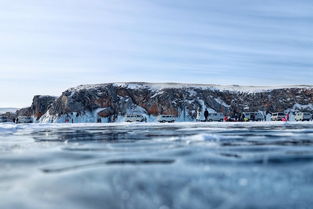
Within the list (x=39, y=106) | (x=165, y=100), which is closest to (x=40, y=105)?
(x=39, y=106)

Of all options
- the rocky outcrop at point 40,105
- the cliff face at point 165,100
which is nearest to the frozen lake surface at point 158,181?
the cliff face at point 165,100

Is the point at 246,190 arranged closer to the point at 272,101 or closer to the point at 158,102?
the point at 158,102

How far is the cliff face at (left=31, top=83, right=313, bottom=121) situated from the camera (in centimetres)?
8019

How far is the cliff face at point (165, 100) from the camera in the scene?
263 ft

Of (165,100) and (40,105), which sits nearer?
(165,100)

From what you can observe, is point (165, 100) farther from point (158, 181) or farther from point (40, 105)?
point (158, 181)

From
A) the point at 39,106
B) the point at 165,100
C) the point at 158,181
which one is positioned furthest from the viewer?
the point at 39,106

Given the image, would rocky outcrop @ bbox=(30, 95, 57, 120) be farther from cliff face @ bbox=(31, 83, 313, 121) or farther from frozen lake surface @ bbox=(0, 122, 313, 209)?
frozen lake surface @ bbox=(0, 122, 313, 209)

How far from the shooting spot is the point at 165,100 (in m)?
81.9

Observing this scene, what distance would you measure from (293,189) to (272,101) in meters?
85.3

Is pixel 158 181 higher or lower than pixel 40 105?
lower

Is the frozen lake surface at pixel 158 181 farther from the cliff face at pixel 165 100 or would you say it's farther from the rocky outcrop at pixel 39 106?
the rocky outcrop at pixel 39 106

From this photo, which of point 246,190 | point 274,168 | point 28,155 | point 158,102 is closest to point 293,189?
point 246,190

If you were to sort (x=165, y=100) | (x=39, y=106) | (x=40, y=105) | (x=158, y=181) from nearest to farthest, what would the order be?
(x=158, y=181) < (x=165, y=100) < (x=39, y=106) < (x=40, y=105)
